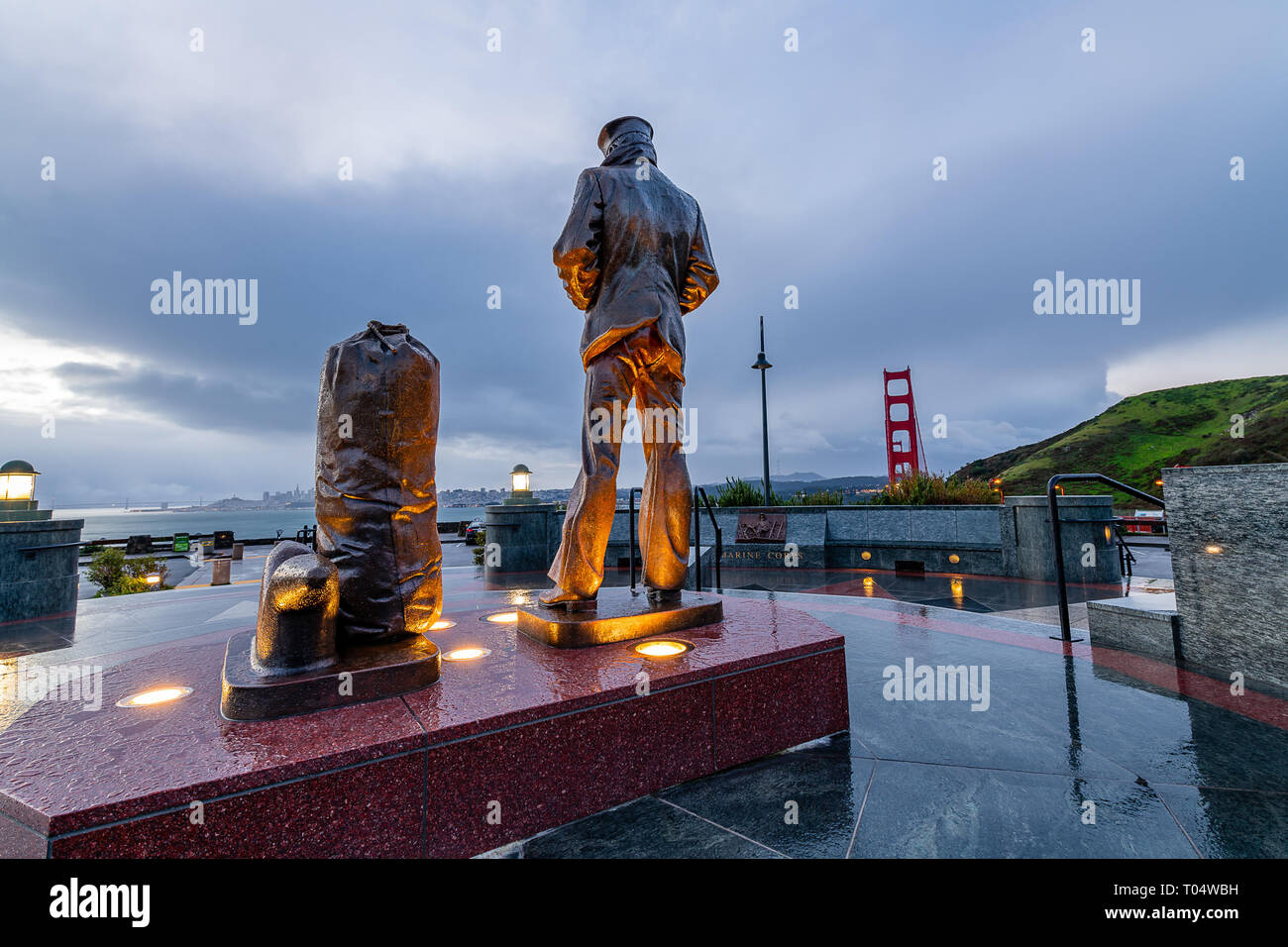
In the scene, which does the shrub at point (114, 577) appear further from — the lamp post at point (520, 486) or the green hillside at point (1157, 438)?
the green hillside at point (1157, 438)

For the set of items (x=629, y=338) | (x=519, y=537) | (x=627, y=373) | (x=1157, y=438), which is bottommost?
(x=519, y=537)

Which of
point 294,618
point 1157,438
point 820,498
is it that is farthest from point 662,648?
point 1157,438

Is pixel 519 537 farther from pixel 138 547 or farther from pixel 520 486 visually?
pixel 138 547

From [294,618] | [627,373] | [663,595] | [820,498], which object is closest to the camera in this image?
[294,618]

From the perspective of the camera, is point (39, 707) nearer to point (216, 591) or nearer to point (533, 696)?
point (533, 696)

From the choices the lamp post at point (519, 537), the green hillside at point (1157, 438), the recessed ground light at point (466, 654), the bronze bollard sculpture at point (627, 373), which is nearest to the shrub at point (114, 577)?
the lamp post at point (519, 537)

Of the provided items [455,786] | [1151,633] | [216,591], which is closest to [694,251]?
[455,786]

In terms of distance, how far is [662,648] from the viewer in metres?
2.52

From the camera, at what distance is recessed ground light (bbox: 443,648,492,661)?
2.43 meters

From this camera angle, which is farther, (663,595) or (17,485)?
(17,485)

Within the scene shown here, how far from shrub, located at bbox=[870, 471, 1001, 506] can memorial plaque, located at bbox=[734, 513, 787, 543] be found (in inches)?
75.2

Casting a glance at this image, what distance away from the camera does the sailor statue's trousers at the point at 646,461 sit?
284 cm

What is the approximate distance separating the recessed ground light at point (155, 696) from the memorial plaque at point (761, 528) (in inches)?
354

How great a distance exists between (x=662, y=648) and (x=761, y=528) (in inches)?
314
